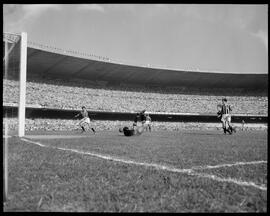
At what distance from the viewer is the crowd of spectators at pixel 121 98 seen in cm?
3847

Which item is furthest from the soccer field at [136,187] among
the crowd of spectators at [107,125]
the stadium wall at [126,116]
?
the stadium wall at [126,116]

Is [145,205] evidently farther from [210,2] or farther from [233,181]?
[210,2]

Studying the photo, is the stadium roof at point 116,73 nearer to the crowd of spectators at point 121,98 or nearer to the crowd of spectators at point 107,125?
the crowd of spectators at point 121,98

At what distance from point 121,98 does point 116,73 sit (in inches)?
146

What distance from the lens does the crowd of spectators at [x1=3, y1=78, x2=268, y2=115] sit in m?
38.5

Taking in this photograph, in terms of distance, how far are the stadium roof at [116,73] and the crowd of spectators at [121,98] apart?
4.19ft

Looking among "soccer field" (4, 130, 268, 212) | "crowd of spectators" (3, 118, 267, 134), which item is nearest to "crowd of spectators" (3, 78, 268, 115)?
"crowd of spectators" (3, 118, 267, 134)

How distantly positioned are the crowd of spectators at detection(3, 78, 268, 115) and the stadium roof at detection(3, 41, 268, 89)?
1.28 m

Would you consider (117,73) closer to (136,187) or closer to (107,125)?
(107,125)

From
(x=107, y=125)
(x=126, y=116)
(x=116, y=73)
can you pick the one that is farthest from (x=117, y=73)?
(x=107, y=125)

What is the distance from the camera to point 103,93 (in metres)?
45.8

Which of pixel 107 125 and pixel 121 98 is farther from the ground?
pixel 121 98

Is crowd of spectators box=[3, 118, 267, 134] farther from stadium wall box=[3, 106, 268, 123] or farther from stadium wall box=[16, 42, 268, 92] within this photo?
stadium wall box=[16, 42, 268, 92]

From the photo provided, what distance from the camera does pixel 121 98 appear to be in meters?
46.2
